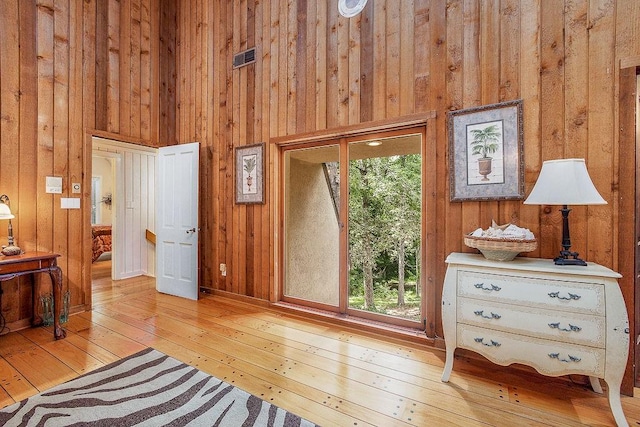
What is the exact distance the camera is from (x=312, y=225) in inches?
153

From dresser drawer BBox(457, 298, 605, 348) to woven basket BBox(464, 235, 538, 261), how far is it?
319mm

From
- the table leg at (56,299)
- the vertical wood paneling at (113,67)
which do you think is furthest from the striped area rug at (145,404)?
the vertical wood paneling at (113,67)

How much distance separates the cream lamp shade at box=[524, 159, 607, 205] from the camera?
5.86 ft

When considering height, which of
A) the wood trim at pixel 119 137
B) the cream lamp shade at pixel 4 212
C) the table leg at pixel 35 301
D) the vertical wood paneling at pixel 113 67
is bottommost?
the table leg at pixel 35 301

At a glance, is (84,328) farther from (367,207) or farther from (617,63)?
(617,63)

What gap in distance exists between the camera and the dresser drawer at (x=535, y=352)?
1.74 m

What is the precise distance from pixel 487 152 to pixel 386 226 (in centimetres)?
115

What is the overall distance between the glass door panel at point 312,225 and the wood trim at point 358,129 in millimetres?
156

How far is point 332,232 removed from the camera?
3.48 m

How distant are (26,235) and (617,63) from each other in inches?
207

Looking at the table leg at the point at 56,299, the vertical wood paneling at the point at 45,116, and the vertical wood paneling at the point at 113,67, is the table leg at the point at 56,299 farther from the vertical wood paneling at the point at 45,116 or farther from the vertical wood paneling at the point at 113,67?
the vertical wood paneling at the point at 113,67

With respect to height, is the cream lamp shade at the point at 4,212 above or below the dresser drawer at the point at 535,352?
above

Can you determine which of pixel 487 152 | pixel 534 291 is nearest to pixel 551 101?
pixel 487 152

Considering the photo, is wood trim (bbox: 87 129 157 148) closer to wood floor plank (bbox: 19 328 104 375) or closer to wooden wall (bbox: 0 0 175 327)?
wooden wall (bbox: 0 0 175 327)
